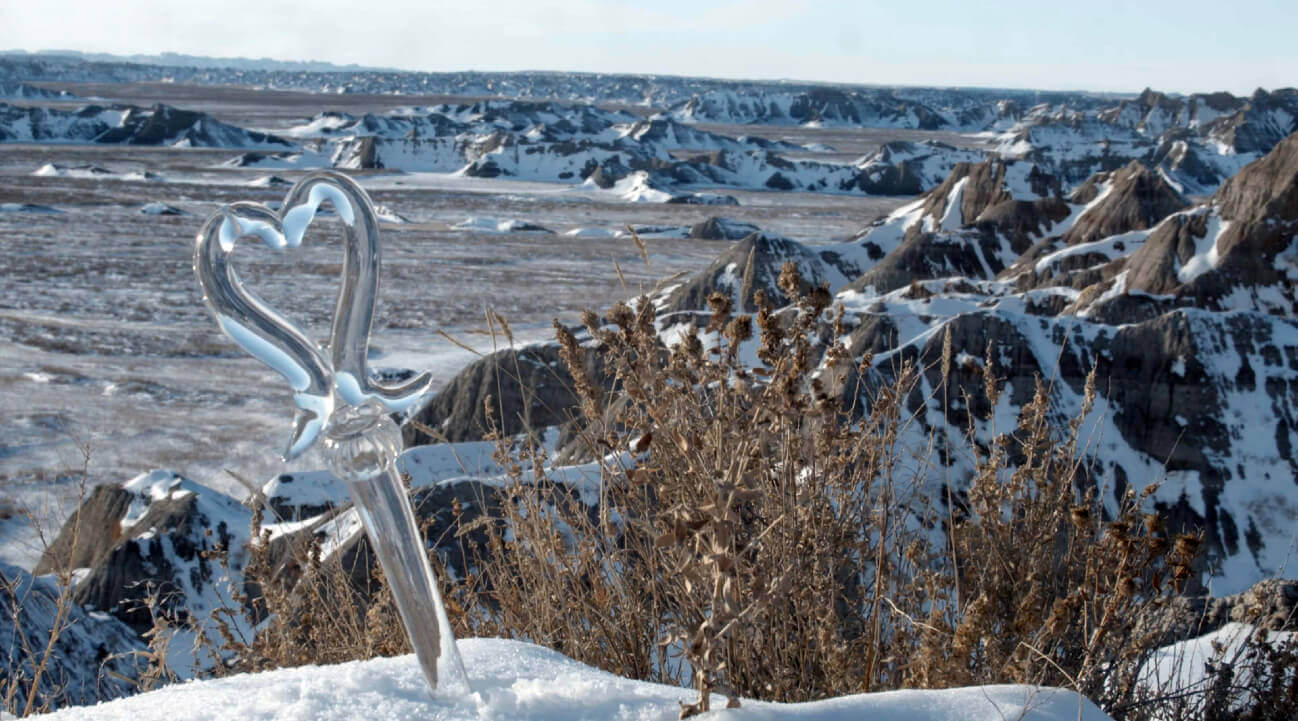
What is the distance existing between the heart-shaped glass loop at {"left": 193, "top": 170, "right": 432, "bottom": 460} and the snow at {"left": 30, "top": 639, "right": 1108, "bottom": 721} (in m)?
0.41

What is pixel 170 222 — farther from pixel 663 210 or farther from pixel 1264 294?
pixel 1264 294

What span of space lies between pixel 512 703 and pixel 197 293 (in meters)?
28.1

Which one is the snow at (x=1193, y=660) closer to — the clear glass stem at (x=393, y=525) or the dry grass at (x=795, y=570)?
the dry grass at (x=795, y=570)

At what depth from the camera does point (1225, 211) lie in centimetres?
2009

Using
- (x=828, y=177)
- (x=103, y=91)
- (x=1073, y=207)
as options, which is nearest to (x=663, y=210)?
(x=828, y=177)

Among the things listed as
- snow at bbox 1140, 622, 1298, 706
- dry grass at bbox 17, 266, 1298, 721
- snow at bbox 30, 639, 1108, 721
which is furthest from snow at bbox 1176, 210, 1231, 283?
snow at bbox 30, 639, 1108, 721

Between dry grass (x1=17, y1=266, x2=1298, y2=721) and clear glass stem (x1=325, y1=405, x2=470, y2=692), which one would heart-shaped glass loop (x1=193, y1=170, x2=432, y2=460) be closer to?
clear glass stem (x1=325, y1=405, x2=470, y2=692)

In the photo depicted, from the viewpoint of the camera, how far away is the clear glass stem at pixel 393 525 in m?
1.83

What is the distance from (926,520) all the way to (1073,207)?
26.6 metres

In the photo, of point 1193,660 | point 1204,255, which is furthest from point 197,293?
point 1193,660

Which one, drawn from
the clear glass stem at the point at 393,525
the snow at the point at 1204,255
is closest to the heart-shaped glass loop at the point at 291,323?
the clear glass stem at the point at 393,525

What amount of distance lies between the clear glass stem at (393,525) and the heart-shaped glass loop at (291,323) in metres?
0.04

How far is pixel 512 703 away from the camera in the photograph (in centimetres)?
187

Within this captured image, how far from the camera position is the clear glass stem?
1.83 meters
